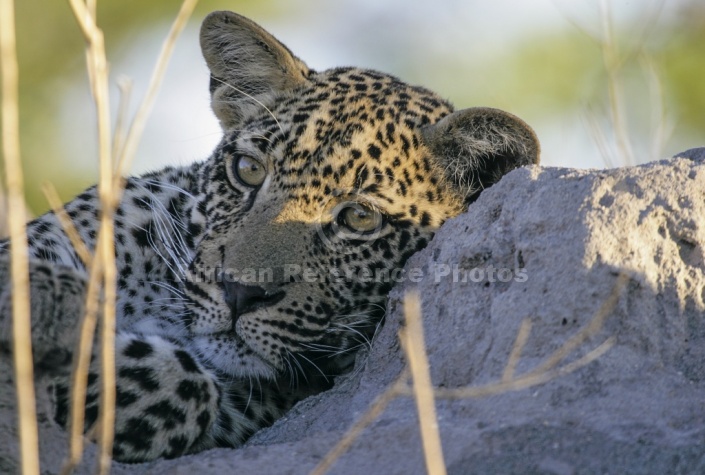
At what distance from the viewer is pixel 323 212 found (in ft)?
18.7

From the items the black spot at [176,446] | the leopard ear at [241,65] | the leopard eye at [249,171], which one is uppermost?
the leopard ear at [241,65]

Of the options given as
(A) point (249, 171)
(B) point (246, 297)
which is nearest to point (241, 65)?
(A) point (249, 171)

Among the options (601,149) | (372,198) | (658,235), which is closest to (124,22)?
(601,149)

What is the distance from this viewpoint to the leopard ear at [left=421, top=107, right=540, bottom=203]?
5762 millimetres

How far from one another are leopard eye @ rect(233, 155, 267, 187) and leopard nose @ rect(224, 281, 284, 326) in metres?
0.87

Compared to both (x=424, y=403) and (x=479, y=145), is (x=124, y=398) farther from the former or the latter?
(x=479, y=145)

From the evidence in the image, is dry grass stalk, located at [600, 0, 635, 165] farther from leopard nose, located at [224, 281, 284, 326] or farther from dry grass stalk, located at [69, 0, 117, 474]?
dry grass stalk, located at [69, 0, 117, 474]

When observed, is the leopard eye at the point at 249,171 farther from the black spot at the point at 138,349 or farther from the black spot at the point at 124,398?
the black spot at the point at 124,398

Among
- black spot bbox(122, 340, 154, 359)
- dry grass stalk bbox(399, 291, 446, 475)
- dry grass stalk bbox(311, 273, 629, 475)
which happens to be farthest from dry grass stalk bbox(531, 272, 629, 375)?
black spot bbox(122, 340, 154, 359)

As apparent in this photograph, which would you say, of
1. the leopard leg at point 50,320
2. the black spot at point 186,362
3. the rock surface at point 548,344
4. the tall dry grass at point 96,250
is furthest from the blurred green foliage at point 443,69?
the tall dry grass at point 96,250

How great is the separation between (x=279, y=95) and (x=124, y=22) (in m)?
13.5

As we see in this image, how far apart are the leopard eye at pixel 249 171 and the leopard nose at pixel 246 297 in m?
0.87

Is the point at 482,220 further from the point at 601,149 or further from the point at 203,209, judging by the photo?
the point at 601,149

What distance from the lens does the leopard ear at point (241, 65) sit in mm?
6699
